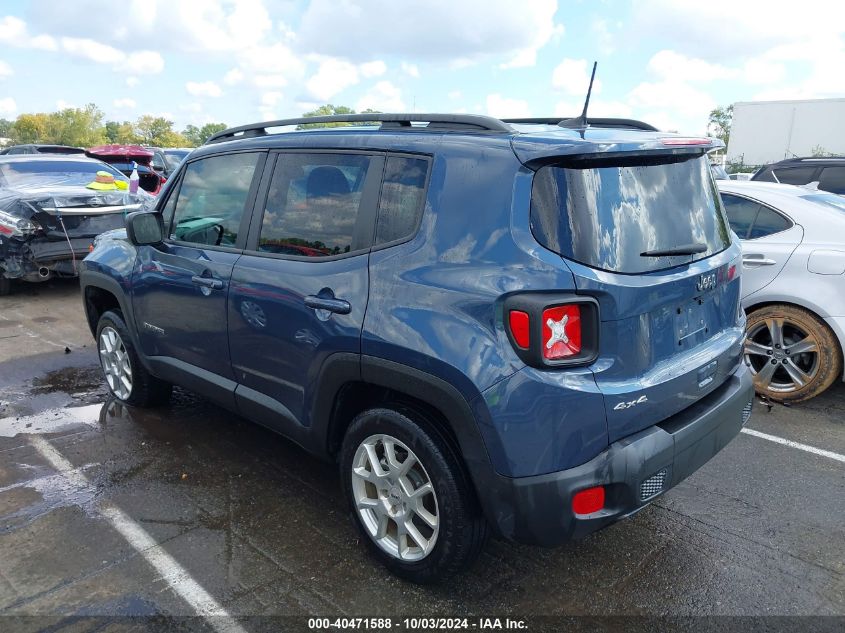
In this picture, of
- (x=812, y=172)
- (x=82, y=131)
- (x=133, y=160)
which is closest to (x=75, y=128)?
(x=82, y=131)

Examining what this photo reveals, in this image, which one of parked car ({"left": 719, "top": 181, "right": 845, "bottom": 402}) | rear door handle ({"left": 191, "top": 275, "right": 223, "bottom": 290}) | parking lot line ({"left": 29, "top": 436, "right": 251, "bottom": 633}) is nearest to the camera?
parking lot line ({"left": 29, "top": 436, "right": 251, "bottom": 633})

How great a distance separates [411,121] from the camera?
2.88 metres

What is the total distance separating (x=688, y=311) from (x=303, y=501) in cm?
215

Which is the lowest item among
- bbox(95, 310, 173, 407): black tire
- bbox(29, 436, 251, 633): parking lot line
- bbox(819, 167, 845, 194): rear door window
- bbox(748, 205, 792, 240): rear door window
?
bbox(29, 436, 251, 633): parking lot line

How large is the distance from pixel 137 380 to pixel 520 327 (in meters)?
3.31

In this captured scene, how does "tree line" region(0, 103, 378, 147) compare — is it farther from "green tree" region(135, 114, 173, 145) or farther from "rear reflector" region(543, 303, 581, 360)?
"rear reflector" region(543, 303, 581, 360)

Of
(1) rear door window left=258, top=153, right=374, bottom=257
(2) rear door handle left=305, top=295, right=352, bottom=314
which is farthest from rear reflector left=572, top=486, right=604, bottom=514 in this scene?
(1) rear door window left=258, top=153, right=374, bottom=257

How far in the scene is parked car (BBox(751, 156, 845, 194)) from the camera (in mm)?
9352

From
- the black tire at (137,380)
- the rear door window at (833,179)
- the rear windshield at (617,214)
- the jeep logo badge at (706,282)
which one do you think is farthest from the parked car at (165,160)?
the jeep logo badge at (706,282)

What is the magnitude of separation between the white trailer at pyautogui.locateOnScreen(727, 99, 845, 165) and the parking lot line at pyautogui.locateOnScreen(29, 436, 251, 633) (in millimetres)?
29267

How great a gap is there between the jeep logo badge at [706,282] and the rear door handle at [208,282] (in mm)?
2301

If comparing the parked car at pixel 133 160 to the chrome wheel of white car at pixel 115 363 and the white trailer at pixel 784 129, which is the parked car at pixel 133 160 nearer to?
the chrome wheel of white car at pixel 115 363

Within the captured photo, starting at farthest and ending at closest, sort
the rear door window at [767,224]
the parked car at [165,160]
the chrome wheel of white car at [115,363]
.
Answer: the parked car at [165,160]
the rear door window at [767,224]
the chrome wheel of white car at [115,363]

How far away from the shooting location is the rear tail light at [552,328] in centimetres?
222
